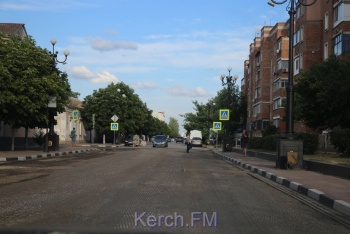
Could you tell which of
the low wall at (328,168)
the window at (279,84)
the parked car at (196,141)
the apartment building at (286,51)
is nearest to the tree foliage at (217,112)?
the apartment building at (286,51)

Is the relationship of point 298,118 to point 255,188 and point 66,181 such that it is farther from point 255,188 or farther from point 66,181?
point 66,181

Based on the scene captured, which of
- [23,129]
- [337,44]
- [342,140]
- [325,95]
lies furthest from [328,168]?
[23,129]

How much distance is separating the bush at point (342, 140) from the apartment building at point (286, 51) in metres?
6.52

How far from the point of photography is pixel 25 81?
23422mm

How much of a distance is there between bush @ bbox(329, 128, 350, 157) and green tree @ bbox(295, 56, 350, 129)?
11.2 feet

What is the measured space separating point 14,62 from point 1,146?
9954 millimetres

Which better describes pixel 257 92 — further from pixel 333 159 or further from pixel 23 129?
pixel 333 159

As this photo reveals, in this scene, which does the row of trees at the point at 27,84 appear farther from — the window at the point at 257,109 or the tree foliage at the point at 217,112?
the tree foliage at the point at 217,112

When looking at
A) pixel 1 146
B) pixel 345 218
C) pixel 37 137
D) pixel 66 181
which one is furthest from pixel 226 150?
pixel 345 218

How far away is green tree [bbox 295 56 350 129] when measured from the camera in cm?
2162

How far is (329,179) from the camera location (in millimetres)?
13234

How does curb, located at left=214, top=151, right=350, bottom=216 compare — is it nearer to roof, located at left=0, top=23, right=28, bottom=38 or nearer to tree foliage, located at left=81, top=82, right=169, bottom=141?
roof, located at left=0, top=23, right=28, bottom=38

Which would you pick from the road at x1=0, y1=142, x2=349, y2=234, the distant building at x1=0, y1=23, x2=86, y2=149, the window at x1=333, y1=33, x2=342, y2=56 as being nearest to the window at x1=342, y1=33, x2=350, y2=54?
the window at x1=333, y1=33, x2=342, y2=56

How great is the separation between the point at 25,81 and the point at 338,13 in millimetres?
27510
